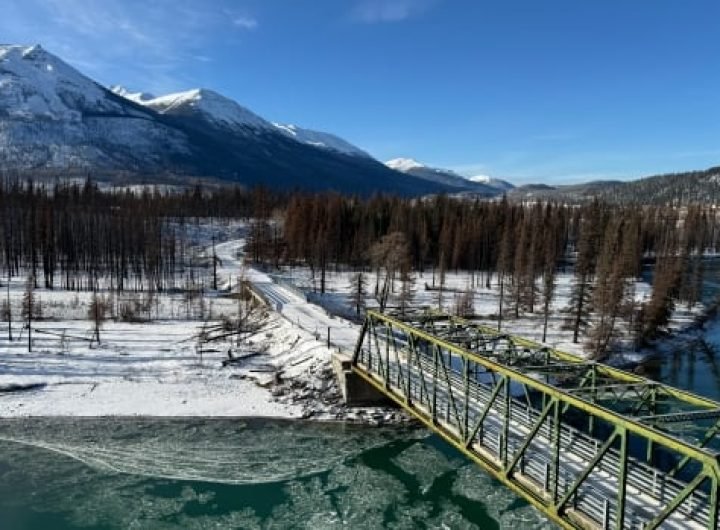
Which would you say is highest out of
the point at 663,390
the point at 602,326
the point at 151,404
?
the point at 663,390

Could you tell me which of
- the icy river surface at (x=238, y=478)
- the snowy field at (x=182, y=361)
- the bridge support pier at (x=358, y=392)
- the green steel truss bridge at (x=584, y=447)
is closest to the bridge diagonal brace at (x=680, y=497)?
the green steel truss bridge at (x=584, y=447)

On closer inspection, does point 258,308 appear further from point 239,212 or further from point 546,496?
point 239,212

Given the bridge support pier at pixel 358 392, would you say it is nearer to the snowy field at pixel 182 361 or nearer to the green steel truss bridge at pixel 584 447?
the snowy field at pixel 182 361

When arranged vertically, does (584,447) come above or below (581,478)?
below

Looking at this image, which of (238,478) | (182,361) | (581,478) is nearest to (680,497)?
(581,478)

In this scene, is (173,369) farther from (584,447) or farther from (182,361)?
(584,447)

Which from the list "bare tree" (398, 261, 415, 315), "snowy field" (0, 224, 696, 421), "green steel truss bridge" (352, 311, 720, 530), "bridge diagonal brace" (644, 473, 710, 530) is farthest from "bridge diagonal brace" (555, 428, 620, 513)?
Answer: "bare tree" (398, 261, 415, 315)

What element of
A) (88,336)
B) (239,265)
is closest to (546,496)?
(88,336)

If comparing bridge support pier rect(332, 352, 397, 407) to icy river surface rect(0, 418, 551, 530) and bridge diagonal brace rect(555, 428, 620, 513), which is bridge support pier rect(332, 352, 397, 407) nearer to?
icy river surface rect(0, 418, 551, 530)
